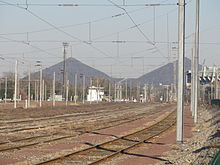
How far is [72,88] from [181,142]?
12547 cm

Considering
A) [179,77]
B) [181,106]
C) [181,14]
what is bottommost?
[181,106]

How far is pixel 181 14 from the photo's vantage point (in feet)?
67.4

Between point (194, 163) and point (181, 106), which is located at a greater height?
point (181, 106)

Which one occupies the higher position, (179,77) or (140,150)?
(179,77)

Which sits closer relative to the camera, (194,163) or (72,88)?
(194,163)

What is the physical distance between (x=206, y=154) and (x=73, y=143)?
6827 millimetres

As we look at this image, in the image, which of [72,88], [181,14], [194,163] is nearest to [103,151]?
[194,163]

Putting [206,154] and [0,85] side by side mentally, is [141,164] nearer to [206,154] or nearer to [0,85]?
[206,154]

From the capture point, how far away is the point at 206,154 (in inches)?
609

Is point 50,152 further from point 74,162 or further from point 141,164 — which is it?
point 141,164

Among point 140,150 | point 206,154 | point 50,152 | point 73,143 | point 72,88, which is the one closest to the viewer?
point 206,154

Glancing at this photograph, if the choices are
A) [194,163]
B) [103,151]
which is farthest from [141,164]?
[103,151]

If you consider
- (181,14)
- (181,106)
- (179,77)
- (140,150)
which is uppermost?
(181,14)

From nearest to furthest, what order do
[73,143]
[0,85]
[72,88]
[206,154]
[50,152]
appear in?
1. [206,154]
2. [50,152]
3. [73,143]
4. [0,85]
5. [72,88]
